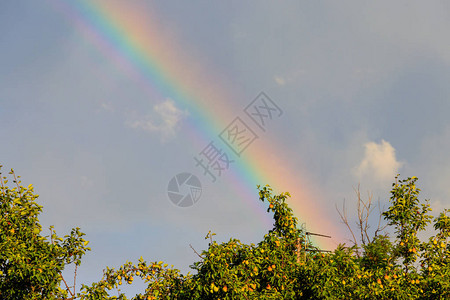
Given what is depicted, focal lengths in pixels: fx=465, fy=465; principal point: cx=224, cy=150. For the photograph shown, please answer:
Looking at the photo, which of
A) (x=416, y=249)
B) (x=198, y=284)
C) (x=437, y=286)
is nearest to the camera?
(x=198, y=284)

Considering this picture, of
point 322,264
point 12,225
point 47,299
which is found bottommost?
point 47,299

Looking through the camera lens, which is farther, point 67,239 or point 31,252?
point 67,239

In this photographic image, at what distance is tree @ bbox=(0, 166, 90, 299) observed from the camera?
1271 centimetres

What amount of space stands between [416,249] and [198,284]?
25.2 ft

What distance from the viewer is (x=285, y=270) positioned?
14.1 m

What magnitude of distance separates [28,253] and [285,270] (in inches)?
295

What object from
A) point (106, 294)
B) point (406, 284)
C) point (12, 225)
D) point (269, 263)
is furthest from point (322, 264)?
point (12, 225)

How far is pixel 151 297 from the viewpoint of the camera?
14.4 m

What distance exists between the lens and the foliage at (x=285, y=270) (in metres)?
12.9

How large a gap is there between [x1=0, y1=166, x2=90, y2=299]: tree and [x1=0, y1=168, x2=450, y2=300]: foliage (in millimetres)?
33

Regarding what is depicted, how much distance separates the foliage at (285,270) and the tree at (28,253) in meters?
0.03

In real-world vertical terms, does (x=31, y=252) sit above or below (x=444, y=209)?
below

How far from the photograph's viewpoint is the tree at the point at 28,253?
1271 cm

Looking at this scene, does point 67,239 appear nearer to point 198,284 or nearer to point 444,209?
point 198,284
